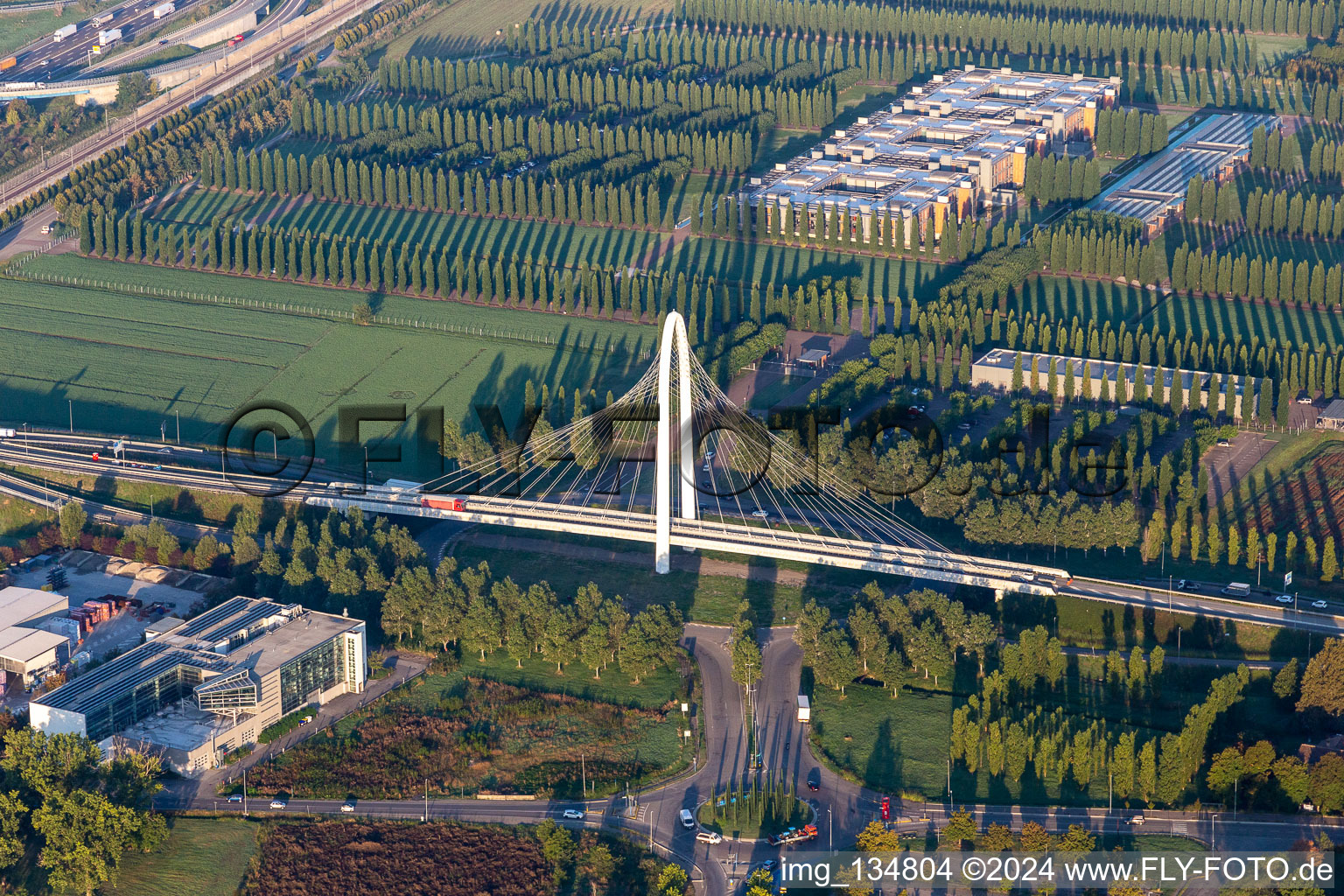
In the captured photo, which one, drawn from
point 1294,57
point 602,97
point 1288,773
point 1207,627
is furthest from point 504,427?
point 1294,57

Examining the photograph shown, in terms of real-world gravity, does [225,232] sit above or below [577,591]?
above

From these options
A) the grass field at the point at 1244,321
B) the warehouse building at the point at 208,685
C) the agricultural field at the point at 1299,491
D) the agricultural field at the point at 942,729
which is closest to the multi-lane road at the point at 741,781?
the agricultural field at the point at 942,729

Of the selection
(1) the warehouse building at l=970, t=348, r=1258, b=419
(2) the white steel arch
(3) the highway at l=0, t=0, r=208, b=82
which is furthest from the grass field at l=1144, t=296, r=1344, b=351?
(3) the highway at l=0, t=0, r=208, b=82

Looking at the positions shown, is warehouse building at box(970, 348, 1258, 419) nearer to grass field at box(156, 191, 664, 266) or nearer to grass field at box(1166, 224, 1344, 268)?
grass field at box(1166, 224, 1344, 268)

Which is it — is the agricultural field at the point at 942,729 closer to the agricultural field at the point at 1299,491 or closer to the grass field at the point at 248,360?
the agricultural field at the point at 1299,491

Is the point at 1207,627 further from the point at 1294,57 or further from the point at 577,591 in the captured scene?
the point at 1294,57
